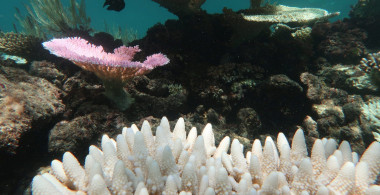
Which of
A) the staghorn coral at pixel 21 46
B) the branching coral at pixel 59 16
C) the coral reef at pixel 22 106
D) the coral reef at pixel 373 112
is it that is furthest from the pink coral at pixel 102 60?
the coral reef at pixel 373 112

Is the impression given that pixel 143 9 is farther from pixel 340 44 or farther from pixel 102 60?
pixel 102 60

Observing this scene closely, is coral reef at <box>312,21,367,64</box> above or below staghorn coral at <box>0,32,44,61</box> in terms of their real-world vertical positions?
below

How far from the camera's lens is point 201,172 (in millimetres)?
1542

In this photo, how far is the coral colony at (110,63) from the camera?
2643 millimetres

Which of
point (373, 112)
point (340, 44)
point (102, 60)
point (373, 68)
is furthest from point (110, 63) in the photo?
point (340, 44)

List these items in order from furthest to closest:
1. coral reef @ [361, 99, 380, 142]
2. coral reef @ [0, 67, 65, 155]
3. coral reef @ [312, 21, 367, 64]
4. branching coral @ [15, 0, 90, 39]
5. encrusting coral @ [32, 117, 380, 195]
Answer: branching coral @ [15, 0, 90, 39]
coral reef @ [312, 21, 367, 64]
coral reef @ [361, 99, 380, 142]
coral reef @ [0, 67, 65, 155]
encrusting coral @ [32, 117, 380, 195]

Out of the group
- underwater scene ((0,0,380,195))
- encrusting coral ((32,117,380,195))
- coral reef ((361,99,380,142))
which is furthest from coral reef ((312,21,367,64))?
encrusting coral ((32,117,380,195))

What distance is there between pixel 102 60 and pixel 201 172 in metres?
1.98

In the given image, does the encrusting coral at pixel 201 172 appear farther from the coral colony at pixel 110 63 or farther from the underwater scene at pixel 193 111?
the coral colony at pixel 110 63

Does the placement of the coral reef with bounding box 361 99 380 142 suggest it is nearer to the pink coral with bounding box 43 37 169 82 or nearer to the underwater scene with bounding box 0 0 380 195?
the underwater scene with bounding box 0 0 380 195

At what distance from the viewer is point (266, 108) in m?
4.23

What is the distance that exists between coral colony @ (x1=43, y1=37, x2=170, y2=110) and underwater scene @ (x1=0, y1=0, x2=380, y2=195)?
0.06ft

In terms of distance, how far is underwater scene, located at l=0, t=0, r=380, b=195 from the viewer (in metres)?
1.49

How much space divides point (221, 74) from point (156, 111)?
155 centimetres
